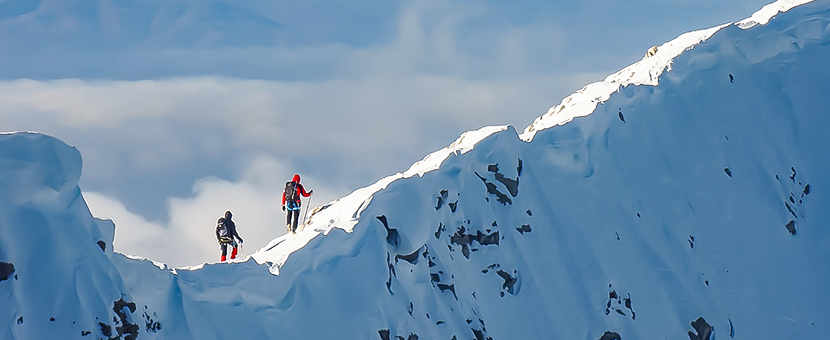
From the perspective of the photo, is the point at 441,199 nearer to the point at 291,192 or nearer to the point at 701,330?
the point at 291,192

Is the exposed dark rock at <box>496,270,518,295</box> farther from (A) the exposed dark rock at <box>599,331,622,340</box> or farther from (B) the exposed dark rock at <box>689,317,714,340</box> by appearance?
(B) the exposed dark rock at <box>689,317,714,340</box>

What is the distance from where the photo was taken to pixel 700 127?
29.4m

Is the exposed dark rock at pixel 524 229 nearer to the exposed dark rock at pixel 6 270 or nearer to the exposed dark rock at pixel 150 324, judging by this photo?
the exposed dark rock at pixel 150 324

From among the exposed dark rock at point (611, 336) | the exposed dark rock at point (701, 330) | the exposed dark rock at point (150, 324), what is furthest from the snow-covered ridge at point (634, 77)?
the exposed dark rock at point (150, 324)

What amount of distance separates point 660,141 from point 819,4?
1251cm

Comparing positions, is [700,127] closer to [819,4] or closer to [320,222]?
[819,4]

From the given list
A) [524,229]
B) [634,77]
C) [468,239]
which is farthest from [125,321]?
[634,77]

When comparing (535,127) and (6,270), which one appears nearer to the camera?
(6,270)

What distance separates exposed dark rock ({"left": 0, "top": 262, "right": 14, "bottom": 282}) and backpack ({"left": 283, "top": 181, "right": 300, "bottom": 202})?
29.1 ft

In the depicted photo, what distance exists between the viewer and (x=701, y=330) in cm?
2447

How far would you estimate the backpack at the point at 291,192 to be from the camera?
73.0ft

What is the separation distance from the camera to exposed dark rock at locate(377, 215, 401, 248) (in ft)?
68.4

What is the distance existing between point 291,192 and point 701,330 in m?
13.8

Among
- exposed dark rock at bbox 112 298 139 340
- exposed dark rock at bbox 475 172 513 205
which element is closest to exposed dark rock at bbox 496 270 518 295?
exposed dark rock at bbox 475 172 513 205
